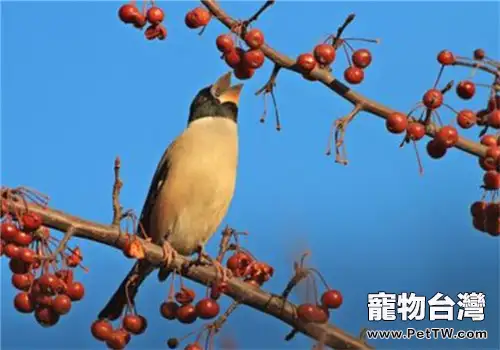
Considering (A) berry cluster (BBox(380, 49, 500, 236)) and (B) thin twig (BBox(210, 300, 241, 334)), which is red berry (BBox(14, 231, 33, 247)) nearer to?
(B) thin twig (BBox(210, 300, 241, 334))

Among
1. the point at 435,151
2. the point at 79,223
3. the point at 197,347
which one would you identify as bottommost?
the point at 197,347

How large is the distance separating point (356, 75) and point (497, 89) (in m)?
0.38

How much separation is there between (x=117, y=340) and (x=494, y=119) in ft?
4.00

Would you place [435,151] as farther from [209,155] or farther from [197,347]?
[209,155]

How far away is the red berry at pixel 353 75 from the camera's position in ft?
8.68

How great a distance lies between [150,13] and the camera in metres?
2.70

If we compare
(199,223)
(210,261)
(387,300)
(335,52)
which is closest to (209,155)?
(199,223)

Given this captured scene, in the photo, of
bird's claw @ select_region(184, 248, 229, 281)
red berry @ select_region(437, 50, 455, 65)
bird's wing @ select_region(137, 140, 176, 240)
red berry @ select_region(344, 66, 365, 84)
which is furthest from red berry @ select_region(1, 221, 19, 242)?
bird's wing @ select_region(137, 140, 176, 240)

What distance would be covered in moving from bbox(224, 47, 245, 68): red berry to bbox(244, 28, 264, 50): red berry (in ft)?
0.19

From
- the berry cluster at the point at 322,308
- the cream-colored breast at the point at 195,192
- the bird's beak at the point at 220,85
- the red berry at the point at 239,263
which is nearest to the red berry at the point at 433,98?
the berry cluster at the point at 322,308

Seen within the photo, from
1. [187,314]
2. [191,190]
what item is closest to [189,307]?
[187,314]

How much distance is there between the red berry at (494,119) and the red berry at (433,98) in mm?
170

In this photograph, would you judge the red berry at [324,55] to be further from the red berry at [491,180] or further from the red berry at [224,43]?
the red berry at [491,180]

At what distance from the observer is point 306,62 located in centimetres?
249
